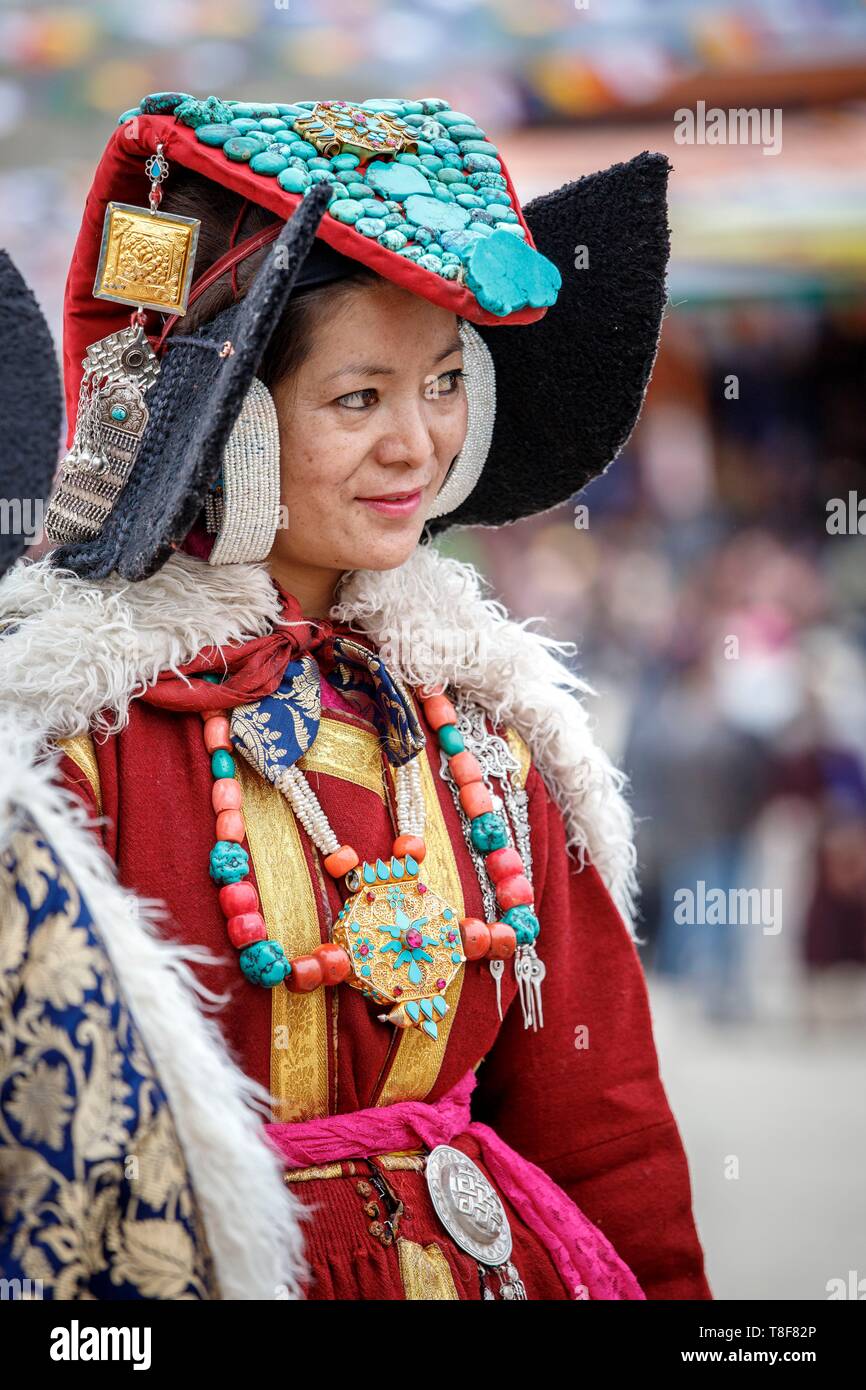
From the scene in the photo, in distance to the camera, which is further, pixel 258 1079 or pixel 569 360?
pixel 569 360

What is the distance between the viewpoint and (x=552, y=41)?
8227mm

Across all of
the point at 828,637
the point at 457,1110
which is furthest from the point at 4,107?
the point at 457,1110

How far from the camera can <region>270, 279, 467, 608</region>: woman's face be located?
5.98 feet

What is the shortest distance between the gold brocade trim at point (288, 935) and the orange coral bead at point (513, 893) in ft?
0.86

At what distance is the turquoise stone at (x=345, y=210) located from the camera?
1752 mm

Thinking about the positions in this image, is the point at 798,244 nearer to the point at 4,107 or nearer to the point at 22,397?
the point at 4,107

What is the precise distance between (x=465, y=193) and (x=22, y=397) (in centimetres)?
68

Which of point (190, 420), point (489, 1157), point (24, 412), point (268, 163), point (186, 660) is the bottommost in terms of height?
point (489, 1157)

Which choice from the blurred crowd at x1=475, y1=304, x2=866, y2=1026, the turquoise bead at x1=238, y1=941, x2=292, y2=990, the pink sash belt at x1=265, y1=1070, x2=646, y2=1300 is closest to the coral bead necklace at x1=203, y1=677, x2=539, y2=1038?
the turquoise bead at x1=238, y1=941, x2=292, y2=990

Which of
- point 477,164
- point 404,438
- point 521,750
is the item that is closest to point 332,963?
point 521,750

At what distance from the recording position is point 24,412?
1.39 metres

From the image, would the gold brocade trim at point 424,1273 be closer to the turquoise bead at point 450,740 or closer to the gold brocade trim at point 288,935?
the gold brocade trim at point 288,935

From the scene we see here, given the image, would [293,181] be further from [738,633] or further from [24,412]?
[738,633]

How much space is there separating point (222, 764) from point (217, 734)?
0.13 ft
